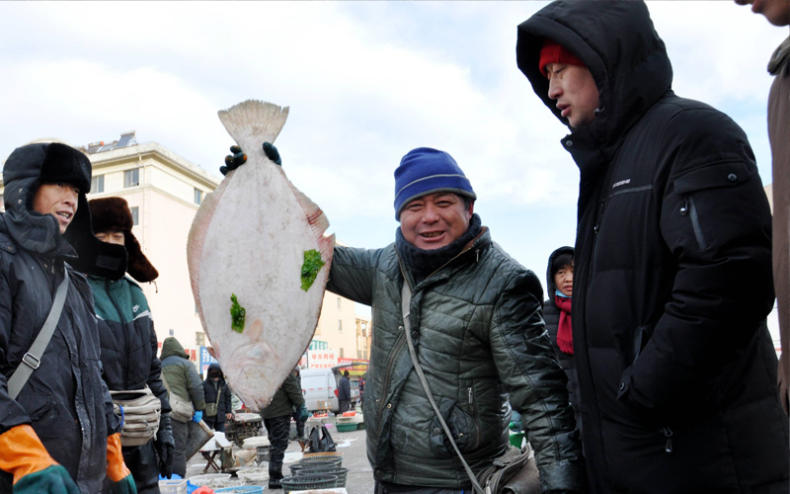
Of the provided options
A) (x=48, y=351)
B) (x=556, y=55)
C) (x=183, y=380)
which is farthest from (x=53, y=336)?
(x=183, y=380)

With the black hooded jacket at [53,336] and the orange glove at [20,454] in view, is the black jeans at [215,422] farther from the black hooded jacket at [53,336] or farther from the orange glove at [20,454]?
the orange glove at [20,454]

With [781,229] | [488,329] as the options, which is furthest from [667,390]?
[488,329]

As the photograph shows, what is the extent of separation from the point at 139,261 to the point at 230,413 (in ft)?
26.4

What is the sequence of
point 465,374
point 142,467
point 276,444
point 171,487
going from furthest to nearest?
point 276,444 → point 171,487 → point 142,467 → point 465,374

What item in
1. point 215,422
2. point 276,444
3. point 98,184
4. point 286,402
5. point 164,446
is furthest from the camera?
point 98,184

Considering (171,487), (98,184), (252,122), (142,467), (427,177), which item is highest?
(98,184)

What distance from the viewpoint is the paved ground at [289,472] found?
7035 mm

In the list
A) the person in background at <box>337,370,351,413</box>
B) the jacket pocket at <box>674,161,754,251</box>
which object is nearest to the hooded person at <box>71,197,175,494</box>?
the jacket pocket at <box>674,161,754,251</box>

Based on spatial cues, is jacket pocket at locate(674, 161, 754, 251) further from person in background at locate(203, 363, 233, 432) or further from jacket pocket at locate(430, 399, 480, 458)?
person in background at locate(203, 363, 233, 432)

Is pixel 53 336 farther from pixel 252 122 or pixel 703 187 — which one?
pixel 703 187

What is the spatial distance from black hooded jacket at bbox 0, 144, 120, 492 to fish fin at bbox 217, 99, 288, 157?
874mm

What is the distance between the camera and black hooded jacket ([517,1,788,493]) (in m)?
1.37

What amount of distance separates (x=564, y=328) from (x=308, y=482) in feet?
7.95

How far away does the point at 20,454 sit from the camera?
2070 millimetres
